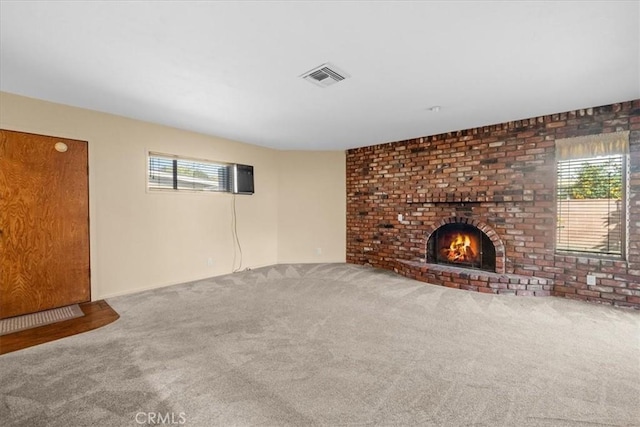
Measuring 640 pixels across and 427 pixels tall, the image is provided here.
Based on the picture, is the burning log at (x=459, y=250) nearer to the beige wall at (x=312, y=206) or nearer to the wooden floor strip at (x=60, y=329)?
the beige wall at (x=312, y=206)

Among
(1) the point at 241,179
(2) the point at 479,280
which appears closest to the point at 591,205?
(2) the point at 479,280

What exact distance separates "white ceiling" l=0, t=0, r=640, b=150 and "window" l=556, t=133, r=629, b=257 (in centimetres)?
50

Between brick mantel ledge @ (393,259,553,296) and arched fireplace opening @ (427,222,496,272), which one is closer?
brick mantel ledge @ (393,259,553,296)

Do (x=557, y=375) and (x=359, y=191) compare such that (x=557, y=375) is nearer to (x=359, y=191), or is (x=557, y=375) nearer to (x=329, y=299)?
(x=329, y=299)

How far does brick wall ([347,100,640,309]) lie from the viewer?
3.31m

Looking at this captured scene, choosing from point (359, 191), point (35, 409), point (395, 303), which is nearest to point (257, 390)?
point (35, 409)

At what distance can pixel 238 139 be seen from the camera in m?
4.95

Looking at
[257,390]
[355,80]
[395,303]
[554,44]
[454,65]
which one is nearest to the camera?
[257,390]

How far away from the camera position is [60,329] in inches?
106

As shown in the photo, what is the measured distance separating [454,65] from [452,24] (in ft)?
1.94

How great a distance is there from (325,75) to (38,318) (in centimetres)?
385

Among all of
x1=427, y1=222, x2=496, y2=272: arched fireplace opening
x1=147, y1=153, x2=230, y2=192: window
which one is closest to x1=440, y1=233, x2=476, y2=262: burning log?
x1=427, y1=222, x2=496, y2=272: arched fireplace opening

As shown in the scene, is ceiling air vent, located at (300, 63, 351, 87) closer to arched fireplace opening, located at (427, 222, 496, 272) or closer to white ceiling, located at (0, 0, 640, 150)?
white ceiling, located at (0, 0, 640, 150)

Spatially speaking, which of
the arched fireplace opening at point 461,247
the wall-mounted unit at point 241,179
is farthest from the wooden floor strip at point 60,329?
the arched fireplace opening at point 461,247
